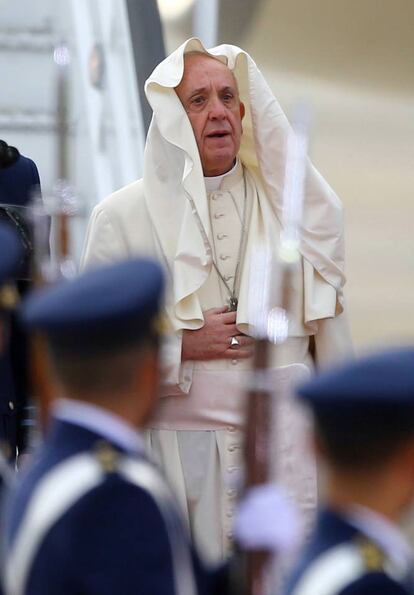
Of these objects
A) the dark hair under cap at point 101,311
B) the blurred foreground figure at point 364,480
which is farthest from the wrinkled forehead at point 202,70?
the blurred foreground figure at point 364,480

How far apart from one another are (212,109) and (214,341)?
0.61 meters

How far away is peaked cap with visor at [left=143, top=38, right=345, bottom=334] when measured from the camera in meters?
4.44

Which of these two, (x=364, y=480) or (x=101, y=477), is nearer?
(x=364, y=480)

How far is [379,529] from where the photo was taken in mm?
2152

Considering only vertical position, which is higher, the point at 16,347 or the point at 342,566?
the point at 342,566

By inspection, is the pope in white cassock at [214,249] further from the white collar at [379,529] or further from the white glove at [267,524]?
the white collar at [379,529]

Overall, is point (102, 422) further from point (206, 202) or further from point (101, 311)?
point (206, 202)

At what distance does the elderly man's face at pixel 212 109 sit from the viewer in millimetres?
4516

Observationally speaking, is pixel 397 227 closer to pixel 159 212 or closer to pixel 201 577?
pixel 159 212

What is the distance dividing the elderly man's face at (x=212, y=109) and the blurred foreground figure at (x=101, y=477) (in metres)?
2.13

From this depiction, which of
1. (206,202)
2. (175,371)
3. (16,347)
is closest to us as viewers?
(175,371)

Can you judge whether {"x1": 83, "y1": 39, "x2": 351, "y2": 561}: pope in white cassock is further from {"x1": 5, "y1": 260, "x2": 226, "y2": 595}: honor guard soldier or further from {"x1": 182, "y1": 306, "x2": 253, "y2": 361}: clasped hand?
{"x1": 5, "y1": 260, "x2": 226, "y2": 595}: honor guard soldier

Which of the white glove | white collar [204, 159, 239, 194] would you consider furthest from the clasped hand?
the white glove

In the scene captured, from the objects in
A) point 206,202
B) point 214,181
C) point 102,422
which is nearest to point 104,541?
point 102,422
